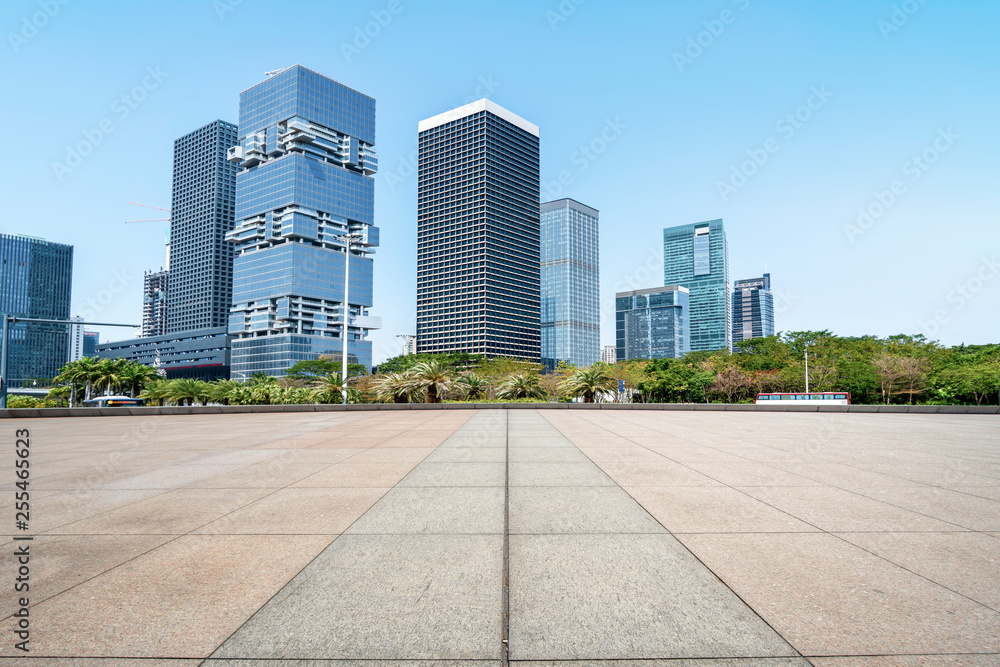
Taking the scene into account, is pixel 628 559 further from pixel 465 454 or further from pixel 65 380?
pixel 65 380

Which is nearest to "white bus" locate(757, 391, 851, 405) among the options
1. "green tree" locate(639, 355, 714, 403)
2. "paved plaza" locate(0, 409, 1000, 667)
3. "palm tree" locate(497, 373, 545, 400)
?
"green tree" locate(639, 355, 714, 403)

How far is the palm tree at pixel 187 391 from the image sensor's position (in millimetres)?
35219

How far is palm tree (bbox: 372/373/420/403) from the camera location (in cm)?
3127

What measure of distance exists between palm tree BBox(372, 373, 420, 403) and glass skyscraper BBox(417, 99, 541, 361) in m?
145

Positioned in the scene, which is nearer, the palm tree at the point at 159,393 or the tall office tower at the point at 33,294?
the palm tree at the point at 159,393

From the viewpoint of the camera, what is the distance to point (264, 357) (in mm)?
161375

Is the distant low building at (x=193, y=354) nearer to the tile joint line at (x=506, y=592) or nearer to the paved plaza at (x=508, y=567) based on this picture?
the paved plaza at (x=508, y=567)

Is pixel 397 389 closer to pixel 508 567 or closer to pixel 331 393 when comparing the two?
pixel 331 393

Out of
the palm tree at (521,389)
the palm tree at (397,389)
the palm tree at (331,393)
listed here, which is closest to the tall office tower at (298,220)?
the palm tree at (331,393)

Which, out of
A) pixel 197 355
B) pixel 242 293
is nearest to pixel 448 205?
pixel 242 293

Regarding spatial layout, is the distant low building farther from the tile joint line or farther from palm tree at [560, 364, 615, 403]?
the tile joint line

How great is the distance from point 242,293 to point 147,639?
19023 centimetres

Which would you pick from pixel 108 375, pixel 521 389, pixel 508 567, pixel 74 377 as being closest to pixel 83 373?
pixel 74 377

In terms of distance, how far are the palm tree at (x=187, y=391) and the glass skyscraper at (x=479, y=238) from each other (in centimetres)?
14178
